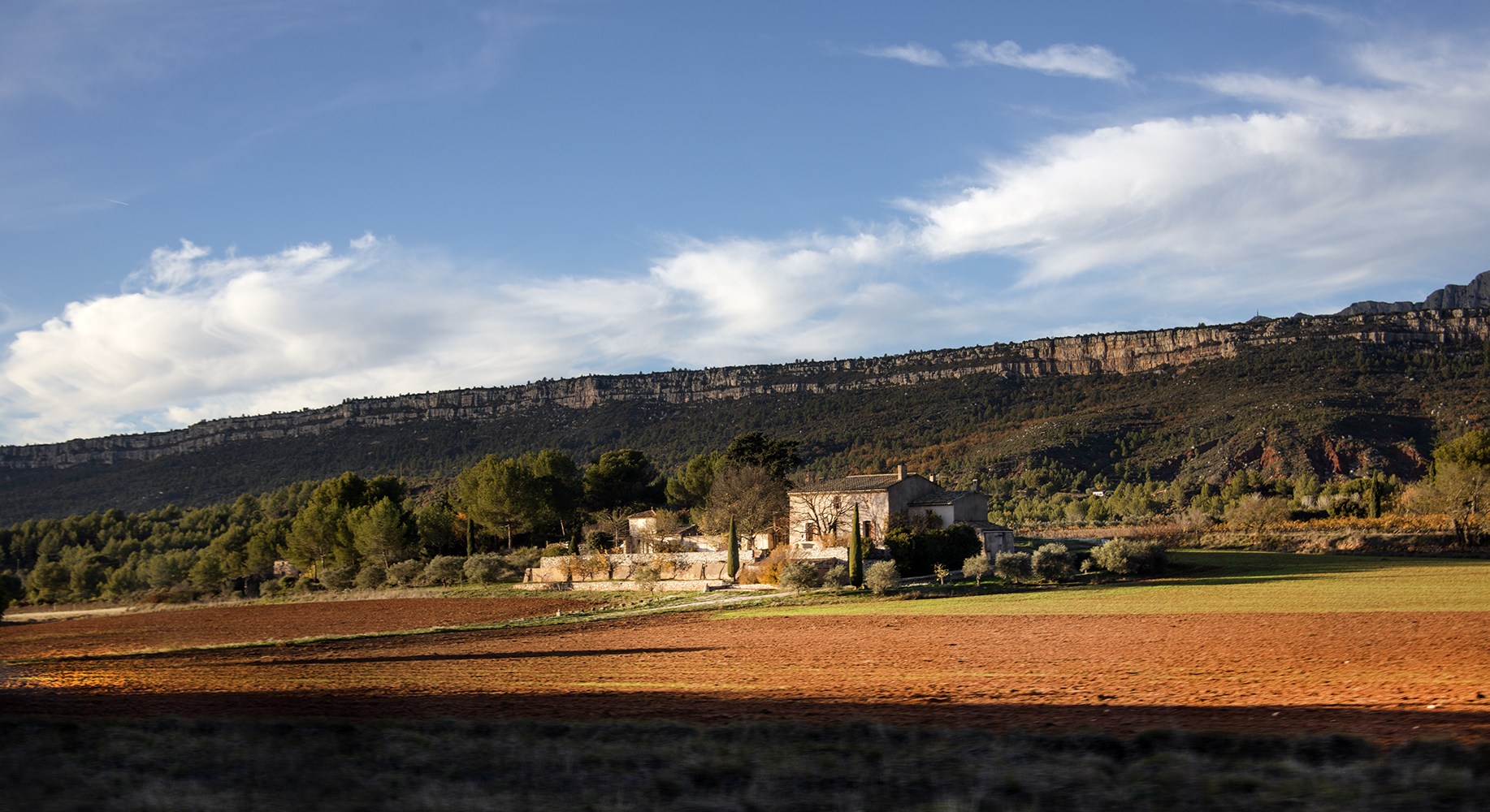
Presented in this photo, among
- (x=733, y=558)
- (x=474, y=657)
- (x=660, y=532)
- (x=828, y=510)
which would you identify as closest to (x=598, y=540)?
(x=660, y=532)

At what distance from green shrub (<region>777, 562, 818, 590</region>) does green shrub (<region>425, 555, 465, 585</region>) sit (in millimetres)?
24511

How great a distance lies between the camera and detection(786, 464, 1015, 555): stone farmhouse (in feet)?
148

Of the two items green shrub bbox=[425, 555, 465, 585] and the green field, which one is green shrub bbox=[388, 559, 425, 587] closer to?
green shrub bbox=[425, 555, 465, 585]

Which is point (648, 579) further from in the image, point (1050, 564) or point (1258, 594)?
point (1258, 594)

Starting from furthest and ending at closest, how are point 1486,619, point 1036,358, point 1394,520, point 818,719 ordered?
point 1036,358
point 1394,520
point 1486,619
point 818,719

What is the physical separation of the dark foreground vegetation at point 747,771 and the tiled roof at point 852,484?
3728cm

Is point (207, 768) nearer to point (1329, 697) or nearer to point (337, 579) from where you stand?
point (1329, 697)

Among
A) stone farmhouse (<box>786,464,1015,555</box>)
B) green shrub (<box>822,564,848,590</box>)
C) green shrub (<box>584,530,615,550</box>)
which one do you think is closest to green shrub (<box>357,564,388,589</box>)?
green shrub (<box>584,530,615,550</box>)

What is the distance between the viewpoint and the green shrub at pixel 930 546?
38625 mm

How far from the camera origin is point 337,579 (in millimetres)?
55781

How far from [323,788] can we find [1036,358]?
4087 inches

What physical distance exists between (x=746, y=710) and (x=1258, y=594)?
21.5m

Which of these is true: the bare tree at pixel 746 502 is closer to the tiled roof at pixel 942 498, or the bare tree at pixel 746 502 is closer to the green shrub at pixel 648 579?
the green shrub at pixel 648 579

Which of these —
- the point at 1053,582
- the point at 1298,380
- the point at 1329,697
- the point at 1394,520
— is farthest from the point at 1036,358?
the point at 1329,697
